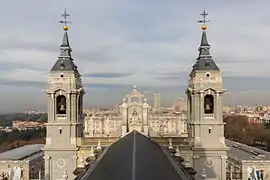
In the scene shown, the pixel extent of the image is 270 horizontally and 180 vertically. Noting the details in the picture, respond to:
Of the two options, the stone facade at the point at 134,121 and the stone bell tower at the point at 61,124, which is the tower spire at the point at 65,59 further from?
the stone facade at the point at 134,121

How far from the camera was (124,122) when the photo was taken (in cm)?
2903

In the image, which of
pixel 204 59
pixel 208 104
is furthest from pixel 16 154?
pixel 204 59

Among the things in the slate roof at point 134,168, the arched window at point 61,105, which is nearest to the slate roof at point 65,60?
the arched window at point 61,105

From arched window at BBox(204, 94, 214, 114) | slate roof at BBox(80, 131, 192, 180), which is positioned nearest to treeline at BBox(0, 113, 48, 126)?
arched window at BBox(204, 94, 214, 114)

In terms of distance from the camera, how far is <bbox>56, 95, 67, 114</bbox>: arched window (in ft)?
78.7

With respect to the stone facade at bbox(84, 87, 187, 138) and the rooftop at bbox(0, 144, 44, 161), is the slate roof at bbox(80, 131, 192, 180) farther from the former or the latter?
the rooftop at bbox(0, 144, 44, 161)

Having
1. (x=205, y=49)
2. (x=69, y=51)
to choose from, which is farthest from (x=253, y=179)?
(x=69, y=51)

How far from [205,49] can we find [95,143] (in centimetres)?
774

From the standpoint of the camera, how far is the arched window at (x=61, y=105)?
23984 mm

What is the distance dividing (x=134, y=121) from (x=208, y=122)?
19.9 feet

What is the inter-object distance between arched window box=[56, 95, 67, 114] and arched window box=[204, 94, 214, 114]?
733 cm

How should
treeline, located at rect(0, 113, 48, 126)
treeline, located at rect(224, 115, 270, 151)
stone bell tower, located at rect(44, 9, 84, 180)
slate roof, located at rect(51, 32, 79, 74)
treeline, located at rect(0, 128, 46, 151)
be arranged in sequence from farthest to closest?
treeline, located at rect(0, 113, 48, 126)
treeline, located at rect(0, 128, 46, 151)
treeline, located at rect(224, 115, 270, 151)
slate roof, located at rect(51, 32, 79, 74)
stone bell tower, located at rect(44, 9, 84, 180)

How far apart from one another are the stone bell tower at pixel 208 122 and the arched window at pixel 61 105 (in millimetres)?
6668

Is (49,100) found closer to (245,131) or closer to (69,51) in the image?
(69,51)
